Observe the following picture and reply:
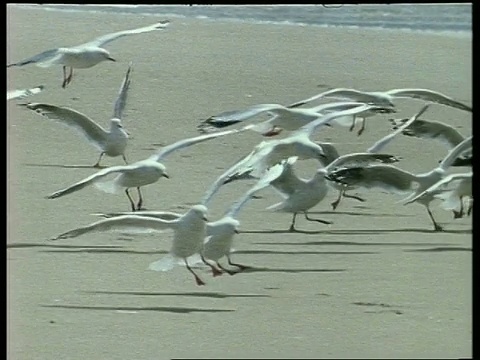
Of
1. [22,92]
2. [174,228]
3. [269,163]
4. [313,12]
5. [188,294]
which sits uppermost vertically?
[313,12]

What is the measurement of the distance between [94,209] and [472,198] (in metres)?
0.59

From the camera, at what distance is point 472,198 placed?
1.09m

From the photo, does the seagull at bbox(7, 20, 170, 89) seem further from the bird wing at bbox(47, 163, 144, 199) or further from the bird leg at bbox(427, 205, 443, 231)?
the bird leg at bbox(427, 205, 443, 231)

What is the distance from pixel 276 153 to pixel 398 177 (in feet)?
0.65

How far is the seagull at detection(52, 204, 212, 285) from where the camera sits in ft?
3.50

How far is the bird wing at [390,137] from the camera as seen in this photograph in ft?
3.59

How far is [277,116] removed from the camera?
1.08 m

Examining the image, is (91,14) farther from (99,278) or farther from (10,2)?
(99,278)

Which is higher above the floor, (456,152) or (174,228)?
(456,152)

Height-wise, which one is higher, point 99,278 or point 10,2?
point 10,2

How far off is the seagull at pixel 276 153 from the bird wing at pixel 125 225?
84 millimetres

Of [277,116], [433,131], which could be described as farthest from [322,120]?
[433,131]

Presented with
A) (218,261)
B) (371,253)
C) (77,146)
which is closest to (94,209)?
(77,146)

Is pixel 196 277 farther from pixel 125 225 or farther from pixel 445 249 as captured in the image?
pixel 445 249
